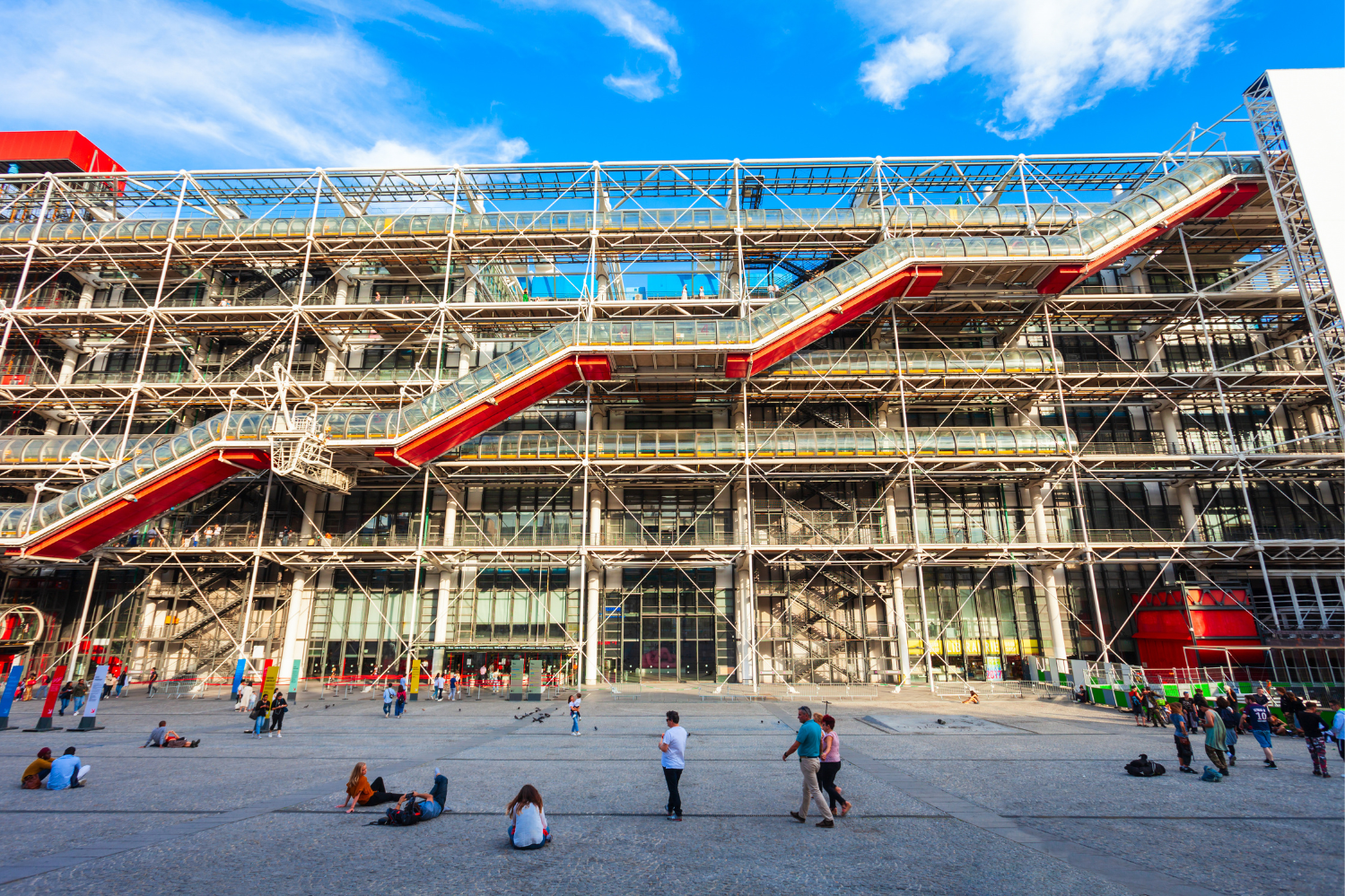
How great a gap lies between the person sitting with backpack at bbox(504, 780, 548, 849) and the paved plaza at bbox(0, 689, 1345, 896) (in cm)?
20

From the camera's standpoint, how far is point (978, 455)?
25.1 m

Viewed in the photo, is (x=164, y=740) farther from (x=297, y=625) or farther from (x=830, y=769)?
(x=297, y=625)

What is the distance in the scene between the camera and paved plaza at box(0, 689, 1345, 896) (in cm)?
591

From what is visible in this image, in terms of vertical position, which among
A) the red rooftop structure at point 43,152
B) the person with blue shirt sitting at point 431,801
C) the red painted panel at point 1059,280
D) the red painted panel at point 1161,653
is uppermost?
the red rooftop structure at point 43,152

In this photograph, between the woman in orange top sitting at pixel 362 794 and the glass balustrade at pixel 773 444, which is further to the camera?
the glass balustrade at pixel 773 444

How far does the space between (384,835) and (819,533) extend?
2148cm

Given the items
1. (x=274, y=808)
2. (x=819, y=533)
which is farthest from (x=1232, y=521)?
(x=274, y=808)

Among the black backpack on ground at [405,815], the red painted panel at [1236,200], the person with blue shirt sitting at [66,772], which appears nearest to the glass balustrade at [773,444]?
the red painted panel at [1236,200]

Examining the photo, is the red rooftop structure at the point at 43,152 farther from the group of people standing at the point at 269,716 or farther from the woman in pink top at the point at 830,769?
the woman in pink top at the point at 830,769

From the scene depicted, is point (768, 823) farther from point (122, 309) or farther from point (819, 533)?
point (122, 309)

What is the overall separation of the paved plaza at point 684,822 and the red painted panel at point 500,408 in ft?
37.6

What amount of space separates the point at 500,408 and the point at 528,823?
1938 cm

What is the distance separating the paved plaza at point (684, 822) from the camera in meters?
5.91

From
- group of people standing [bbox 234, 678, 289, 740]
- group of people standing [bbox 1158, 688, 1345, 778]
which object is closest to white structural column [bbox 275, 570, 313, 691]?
group of people standing [bbox 234, 678, 289, 740]
